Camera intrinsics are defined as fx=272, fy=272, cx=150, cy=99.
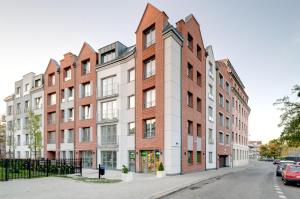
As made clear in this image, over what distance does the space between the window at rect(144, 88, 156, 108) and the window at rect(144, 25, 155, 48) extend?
4.82 m

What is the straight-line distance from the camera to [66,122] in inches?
1513

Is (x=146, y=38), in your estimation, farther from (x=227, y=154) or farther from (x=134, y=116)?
(x=227, y=154)

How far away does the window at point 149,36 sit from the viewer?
1096 inches

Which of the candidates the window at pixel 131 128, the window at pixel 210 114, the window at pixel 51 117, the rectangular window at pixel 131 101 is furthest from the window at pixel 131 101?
the window at pixel 51 117

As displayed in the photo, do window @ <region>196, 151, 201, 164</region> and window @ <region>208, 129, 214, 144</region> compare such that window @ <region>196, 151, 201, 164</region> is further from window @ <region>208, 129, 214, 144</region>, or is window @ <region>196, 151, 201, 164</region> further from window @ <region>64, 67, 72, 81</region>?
window @ <region>64, 67, 72, 81</region>

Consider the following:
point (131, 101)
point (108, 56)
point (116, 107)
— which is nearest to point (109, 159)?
point (116, 107)

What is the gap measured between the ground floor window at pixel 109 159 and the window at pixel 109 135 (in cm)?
118

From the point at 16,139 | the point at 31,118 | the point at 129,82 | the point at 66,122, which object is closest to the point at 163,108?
the point at 129,82

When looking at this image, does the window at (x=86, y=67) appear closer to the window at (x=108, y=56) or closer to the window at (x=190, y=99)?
the window at (x=108, y=56)

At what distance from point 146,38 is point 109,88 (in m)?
7.93

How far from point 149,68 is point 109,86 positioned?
721cm

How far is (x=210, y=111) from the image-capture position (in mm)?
37281

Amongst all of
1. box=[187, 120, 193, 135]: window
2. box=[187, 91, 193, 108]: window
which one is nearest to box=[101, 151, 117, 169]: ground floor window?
box=[187, 120, 193, 135]: window

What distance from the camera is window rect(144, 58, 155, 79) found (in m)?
27.3
